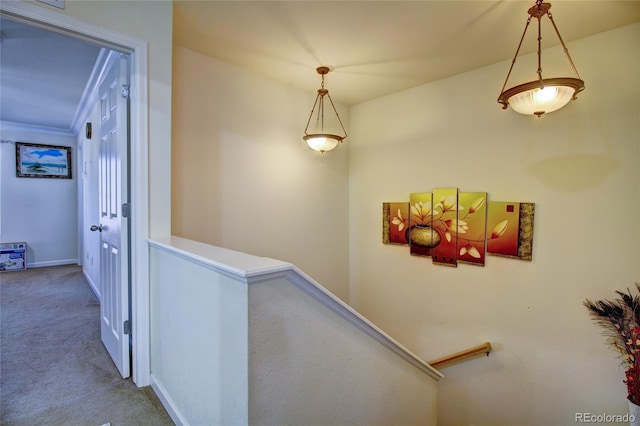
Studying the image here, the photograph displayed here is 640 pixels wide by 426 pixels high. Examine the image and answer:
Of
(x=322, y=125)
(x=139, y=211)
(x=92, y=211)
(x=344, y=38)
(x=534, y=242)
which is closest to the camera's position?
(x=139, y=211)

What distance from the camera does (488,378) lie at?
2668 mm

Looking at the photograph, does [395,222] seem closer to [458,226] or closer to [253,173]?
[458,226]

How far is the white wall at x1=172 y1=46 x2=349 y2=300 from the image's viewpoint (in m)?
2.41

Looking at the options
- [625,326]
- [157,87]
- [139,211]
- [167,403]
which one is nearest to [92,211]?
[139,211]

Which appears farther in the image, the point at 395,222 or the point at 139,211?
the point at 395,222

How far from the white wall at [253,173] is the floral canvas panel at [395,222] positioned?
1.98 feet

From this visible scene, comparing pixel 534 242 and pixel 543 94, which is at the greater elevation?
pixel 543 94

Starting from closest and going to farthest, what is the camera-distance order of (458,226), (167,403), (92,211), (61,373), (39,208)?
1. (167,403)
2. (61,373)
3. (458,226)
4. (92,211)
5. (39,208)

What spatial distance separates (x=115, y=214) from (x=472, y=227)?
309 cm

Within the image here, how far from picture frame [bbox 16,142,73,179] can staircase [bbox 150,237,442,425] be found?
5.34 metres

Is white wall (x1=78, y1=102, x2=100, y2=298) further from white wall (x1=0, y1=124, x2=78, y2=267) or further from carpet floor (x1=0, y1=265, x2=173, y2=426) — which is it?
white wall (x1=0, y1=124, x2=78, y2=267)

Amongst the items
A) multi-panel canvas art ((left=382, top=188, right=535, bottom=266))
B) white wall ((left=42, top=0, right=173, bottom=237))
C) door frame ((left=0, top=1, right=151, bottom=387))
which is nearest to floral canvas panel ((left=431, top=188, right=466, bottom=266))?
multi-panel canvas art ((left=382, top=188, right=535, bottom=266))

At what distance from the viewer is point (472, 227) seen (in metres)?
2.75

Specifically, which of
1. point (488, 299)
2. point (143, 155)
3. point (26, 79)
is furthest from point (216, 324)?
point (26, 79)
